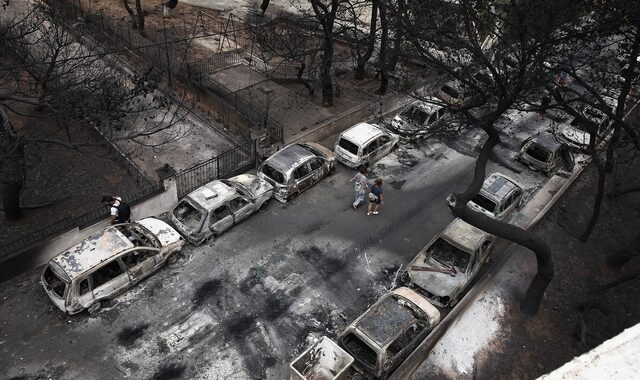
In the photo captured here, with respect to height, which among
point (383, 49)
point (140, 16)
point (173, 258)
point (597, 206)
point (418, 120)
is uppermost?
point (383, 49)

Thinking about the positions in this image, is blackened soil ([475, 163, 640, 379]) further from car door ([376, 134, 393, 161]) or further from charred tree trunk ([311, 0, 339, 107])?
charred tree trunk ([311, 0, 339, 107])

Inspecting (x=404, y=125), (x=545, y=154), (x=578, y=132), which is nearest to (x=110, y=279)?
(x=404, y=125)

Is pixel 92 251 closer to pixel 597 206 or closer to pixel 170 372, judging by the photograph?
pixel 170 372

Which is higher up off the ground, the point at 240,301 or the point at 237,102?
the point at 237,102

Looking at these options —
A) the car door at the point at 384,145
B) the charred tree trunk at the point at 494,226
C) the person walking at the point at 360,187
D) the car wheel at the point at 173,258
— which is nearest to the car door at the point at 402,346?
the charred tree trunk at the point at 494,226

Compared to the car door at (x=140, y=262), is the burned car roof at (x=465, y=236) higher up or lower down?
higher up

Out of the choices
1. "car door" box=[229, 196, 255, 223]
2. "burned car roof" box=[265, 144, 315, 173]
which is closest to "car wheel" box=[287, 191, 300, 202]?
"burned car roof" box=[265, 144, 315, 173]

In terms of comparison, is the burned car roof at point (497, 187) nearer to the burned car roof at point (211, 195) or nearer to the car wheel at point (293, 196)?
the car wheel at point (293, 196)
